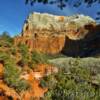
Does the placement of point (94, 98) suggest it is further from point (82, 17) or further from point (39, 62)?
point (82, 17)

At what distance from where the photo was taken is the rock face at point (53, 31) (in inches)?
3910

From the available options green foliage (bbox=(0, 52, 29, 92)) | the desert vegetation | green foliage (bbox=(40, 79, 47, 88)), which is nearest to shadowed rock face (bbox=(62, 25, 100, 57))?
the desert vegetation

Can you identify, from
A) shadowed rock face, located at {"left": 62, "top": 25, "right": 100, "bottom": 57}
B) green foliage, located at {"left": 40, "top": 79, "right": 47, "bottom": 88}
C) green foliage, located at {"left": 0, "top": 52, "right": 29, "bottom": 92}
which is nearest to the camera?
green foliage, located at {"left": 0, "top": 52, "right": 29, "bottom": 92}

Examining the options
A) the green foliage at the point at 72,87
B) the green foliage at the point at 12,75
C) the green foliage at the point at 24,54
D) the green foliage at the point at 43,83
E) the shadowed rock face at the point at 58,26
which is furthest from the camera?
the shadowed rock face at the point at 58,26

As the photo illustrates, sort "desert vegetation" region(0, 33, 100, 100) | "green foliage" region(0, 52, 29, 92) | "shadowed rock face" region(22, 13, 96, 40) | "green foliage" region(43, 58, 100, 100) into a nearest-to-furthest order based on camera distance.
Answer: "green foliage" region(43, 58, 100, 100)
"desert vegetation" region(0, 33, 100, 100)
"green foliage" region(0, 52, 29, 92)
"shadowed rock face" region(22, 13, 96, 40)

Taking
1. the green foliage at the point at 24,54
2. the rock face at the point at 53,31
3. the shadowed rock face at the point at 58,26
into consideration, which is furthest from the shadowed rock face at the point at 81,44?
the green foliage at the point at 24,54

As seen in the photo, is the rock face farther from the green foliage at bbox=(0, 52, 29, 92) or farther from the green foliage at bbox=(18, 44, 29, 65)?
the green foliage at bbox=(0, 52, 29, 92)

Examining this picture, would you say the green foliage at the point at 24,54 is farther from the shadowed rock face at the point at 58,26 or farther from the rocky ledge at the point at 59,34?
the shadowed rock face at the point at 58,26

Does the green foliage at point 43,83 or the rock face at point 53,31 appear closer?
the green foliage at point 43,83

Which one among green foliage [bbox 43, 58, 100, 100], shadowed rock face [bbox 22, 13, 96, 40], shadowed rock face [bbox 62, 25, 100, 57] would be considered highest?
shadowed rock face [bbox 22, 13, 96, 40]

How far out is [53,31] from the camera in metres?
105

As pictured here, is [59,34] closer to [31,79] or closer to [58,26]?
[58,26]

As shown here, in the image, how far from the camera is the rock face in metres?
99.3

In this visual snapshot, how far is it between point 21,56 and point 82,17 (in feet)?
209
